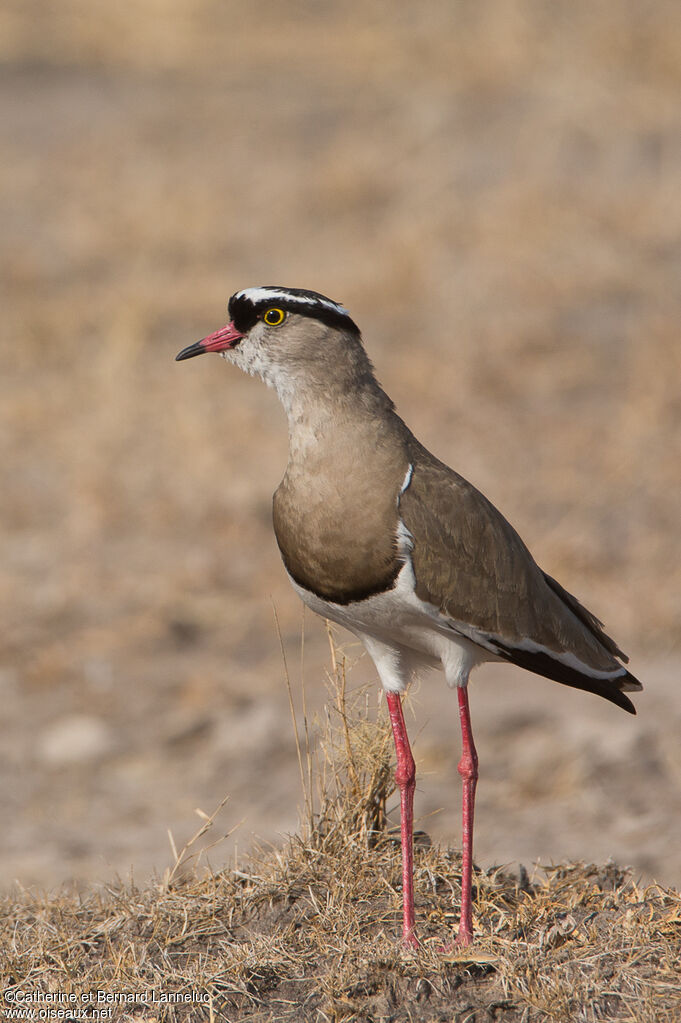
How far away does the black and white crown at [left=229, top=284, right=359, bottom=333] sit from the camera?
3820 mm

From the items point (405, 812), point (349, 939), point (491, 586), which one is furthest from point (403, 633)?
point (349, 939)

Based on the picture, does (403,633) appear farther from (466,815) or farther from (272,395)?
(272,395)

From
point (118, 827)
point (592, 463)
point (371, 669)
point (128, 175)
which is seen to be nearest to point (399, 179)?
point (128, 175)

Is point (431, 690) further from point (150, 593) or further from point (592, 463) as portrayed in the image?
point (592, 463)

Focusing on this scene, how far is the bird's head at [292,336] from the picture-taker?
12.5ft

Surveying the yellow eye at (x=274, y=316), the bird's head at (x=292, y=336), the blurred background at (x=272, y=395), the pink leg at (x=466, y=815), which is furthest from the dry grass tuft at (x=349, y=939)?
the yellow eye at (x=274, y=316)

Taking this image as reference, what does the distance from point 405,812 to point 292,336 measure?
55.3 inches

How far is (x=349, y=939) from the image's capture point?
3.81 m

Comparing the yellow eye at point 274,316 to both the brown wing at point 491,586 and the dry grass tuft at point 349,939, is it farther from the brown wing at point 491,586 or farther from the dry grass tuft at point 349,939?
the dry grass tuft at point 349,939

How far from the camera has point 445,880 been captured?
4180 mm

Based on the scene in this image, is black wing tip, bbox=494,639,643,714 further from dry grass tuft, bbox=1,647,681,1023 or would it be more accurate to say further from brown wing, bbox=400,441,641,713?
dry grass tuft, bbox=1,647,681,1023

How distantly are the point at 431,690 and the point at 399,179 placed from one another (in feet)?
23.8

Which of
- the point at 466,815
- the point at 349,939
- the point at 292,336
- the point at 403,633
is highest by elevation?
the point at 292,336

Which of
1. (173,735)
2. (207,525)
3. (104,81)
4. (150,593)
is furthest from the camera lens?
(104,81)
